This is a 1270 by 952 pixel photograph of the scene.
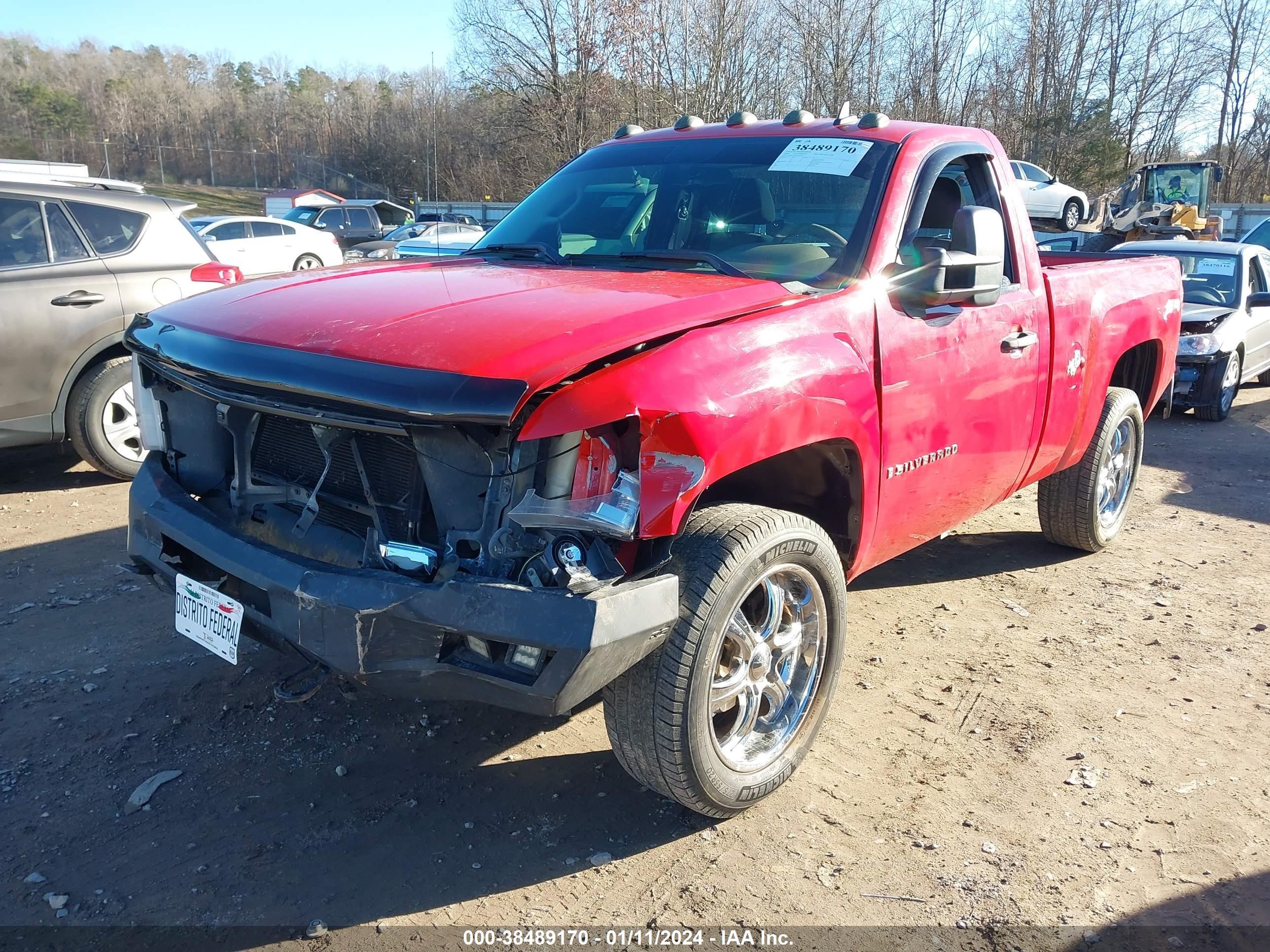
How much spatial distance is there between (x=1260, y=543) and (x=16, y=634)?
6430mm

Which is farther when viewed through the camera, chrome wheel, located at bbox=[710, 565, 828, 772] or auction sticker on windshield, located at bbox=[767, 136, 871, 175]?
auction sticker on windshield, located at bbox=[767, 136, 871, 175]

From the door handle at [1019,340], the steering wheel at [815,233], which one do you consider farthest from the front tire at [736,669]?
the door handle at [1019,340]

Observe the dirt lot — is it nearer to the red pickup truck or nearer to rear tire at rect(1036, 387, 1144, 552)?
the red pickup truck

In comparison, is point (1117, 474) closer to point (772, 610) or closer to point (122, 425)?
point (772, 610)

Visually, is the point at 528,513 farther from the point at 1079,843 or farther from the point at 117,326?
the point at 117,326

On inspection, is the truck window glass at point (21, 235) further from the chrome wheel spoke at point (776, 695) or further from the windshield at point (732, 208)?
the chrome wheel spoke at point (776, 695)

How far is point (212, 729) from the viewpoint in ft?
11.0

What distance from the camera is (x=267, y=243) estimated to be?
19.8 m

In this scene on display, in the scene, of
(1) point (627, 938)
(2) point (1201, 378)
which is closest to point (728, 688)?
(1) point (627, 938)

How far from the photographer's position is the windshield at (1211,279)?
10141mm

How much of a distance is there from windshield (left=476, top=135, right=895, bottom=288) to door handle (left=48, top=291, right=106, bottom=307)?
3.13m

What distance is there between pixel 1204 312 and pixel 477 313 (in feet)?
30.9

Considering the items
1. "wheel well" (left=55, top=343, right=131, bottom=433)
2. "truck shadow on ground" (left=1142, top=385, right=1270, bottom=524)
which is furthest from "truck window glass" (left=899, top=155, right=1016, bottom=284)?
"wheel well" (left=55, top=343, right=131, bottom=433)

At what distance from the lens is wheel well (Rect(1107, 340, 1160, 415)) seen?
5.46 m
